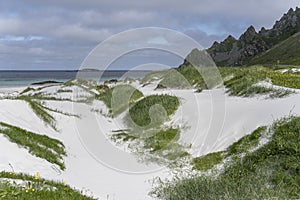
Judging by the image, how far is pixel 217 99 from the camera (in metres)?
18.2

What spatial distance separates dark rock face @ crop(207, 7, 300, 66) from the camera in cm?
12825

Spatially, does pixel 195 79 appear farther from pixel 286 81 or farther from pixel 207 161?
pixel 207 161

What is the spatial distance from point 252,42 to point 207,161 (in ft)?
428

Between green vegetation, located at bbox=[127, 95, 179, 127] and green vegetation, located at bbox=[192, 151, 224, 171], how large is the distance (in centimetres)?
523

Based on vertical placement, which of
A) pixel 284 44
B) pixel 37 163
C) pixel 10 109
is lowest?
pixel 37 163

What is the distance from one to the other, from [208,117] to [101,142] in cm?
543

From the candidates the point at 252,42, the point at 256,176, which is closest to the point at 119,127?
the point at 256,176

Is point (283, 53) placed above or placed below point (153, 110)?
above

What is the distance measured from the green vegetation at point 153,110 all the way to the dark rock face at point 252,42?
106792 mm

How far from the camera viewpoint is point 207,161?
11.8 m

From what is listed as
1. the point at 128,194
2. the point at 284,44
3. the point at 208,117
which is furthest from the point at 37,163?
the point at 284,44

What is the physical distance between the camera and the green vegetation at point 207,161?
1141cm

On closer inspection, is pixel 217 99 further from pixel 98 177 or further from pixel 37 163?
pixel 37 163

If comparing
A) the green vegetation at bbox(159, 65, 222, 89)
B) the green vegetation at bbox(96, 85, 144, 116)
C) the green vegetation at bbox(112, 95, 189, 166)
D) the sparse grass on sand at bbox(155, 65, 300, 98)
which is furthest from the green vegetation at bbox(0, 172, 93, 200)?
the green vegetation at bbox(159, 65, 222, 89)
